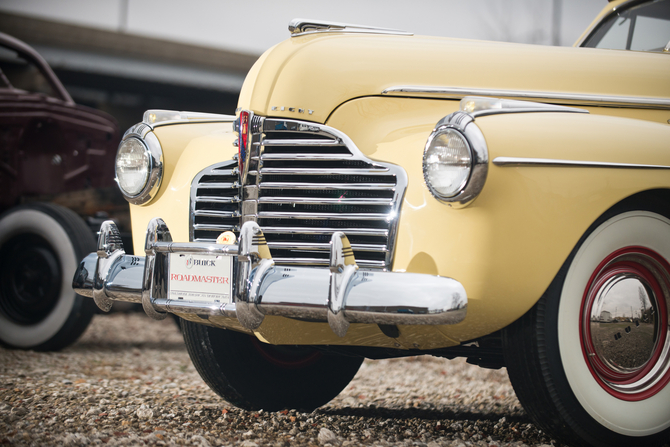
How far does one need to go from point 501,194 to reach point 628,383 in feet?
2.77

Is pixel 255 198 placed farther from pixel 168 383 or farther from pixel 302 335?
pixel 168 383

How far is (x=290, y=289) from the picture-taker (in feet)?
7.65

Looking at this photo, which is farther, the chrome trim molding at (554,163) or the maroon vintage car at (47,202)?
the maroon vintage car at (47,202)

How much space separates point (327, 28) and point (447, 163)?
1115 millimetres

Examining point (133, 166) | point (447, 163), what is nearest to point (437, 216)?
point (447, 163)

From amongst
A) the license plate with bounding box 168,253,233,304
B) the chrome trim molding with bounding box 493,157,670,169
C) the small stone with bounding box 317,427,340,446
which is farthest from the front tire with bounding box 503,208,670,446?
the license plate with bounding box 168,253,233,304

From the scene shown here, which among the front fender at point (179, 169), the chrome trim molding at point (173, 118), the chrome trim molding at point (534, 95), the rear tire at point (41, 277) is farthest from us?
the rear tire at point (41, 277)

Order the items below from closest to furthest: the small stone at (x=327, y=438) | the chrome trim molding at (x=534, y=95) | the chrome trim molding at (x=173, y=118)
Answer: the small stone at (x=327, y=438), the chrome trim molding at (x=534, y=95), the chrome trim molding at (x=173, y=118)

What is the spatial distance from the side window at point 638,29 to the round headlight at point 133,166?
2411 mm

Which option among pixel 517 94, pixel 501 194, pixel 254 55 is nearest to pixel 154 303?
pixel 501 194

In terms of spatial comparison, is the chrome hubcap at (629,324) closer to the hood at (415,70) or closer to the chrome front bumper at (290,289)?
the chrome front bumper at (290,289)

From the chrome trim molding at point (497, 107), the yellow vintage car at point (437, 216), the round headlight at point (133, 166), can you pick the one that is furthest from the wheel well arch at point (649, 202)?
the round headlight at point (133, 166)

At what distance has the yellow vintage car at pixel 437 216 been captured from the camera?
2.25m

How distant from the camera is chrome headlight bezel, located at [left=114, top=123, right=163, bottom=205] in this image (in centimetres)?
301
